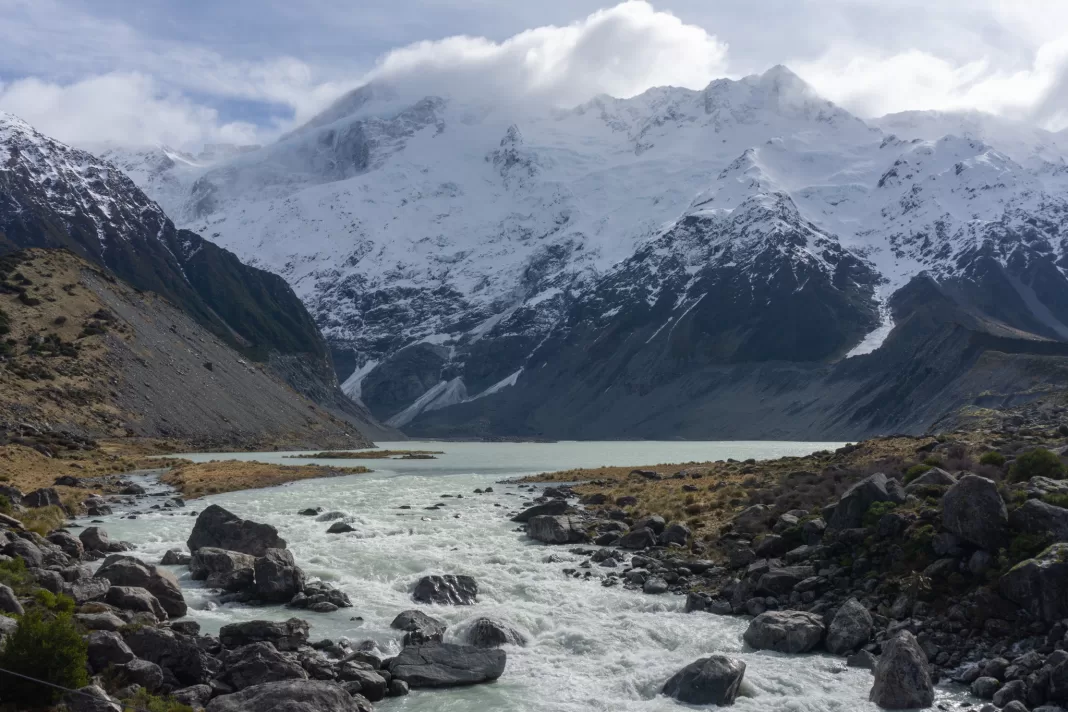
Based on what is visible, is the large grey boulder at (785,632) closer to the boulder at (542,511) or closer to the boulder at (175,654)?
the boulder at (175,654)

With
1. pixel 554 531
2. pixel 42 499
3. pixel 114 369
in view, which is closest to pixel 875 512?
pixel 554 531

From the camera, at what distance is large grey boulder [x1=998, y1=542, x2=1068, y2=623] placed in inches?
1084

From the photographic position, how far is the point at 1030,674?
24953 mm

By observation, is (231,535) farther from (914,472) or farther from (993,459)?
(993,459)

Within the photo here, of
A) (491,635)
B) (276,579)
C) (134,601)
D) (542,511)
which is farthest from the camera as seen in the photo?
(542,511)

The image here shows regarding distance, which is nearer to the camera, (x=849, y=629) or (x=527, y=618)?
(x=849, y=629)

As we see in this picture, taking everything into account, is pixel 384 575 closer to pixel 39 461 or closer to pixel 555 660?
pixel 555 660

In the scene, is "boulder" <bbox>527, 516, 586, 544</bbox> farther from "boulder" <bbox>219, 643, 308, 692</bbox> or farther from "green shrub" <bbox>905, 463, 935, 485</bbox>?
"boulder" <bbox>219, 643, 308, 692</bbox>

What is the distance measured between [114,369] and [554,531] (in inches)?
3943

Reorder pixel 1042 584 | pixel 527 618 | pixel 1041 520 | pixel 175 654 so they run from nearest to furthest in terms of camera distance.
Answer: pixel 175 654
pixel 1042 584
pixel 1041 520
pixel 527 618

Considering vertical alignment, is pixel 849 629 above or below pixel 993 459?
below

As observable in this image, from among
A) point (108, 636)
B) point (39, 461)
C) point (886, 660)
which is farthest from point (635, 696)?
point (39, 461)

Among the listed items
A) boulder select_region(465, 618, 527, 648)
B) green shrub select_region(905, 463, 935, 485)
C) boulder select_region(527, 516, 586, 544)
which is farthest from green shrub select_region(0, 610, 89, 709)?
green shrub select_region(905, 463, 935, 485)

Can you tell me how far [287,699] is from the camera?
851 inches
